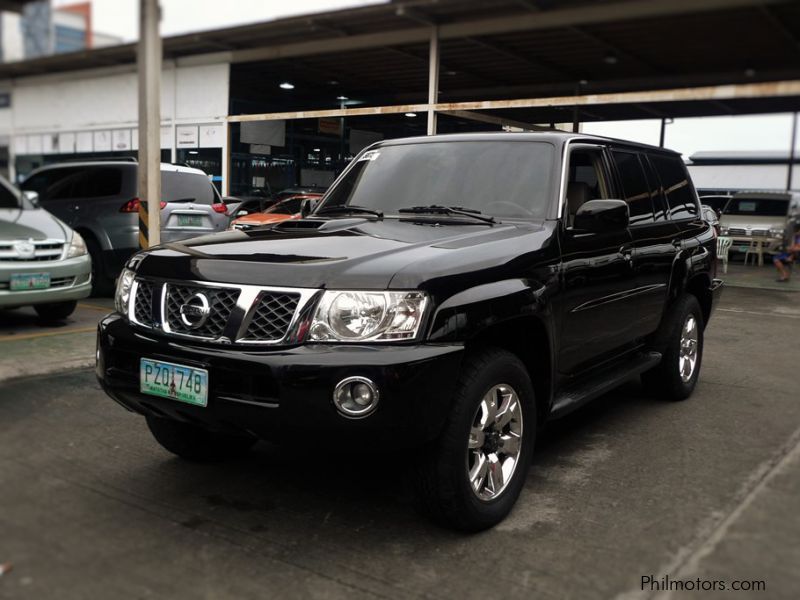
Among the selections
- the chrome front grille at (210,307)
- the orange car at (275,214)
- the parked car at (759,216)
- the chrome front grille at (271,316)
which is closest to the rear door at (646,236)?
the chrome front grille at (271,316)

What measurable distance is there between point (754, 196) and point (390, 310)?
788 inches

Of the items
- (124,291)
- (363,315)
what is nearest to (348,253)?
(363,315)

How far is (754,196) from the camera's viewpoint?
2033cm

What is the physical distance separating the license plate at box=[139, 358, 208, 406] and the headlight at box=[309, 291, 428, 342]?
51 cm

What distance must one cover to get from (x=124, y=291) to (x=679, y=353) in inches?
149

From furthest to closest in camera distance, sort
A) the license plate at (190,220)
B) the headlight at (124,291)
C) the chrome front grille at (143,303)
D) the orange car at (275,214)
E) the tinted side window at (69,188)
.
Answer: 1. the orange car at (275,214)
2. the license plate at (190,220)
3. the tinted side window at (69,188)
4. the headlight at (124,291)
5. the chrome front grille at (143,303)

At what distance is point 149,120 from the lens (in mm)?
8078

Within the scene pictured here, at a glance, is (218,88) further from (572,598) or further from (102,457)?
(572,598)

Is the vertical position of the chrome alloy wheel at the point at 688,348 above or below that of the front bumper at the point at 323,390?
below

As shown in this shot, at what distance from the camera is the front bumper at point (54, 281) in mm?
7047

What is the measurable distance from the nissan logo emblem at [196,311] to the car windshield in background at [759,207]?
1980cm

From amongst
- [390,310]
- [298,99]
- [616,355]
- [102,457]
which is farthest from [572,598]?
[298,99]

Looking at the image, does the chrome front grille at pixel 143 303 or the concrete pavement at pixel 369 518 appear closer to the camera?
the concrete pavement at pixel 369 518

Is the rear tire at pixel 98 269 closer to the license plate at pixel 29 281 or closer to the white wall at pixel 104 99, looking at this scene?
the license plate at pixel 29 281
